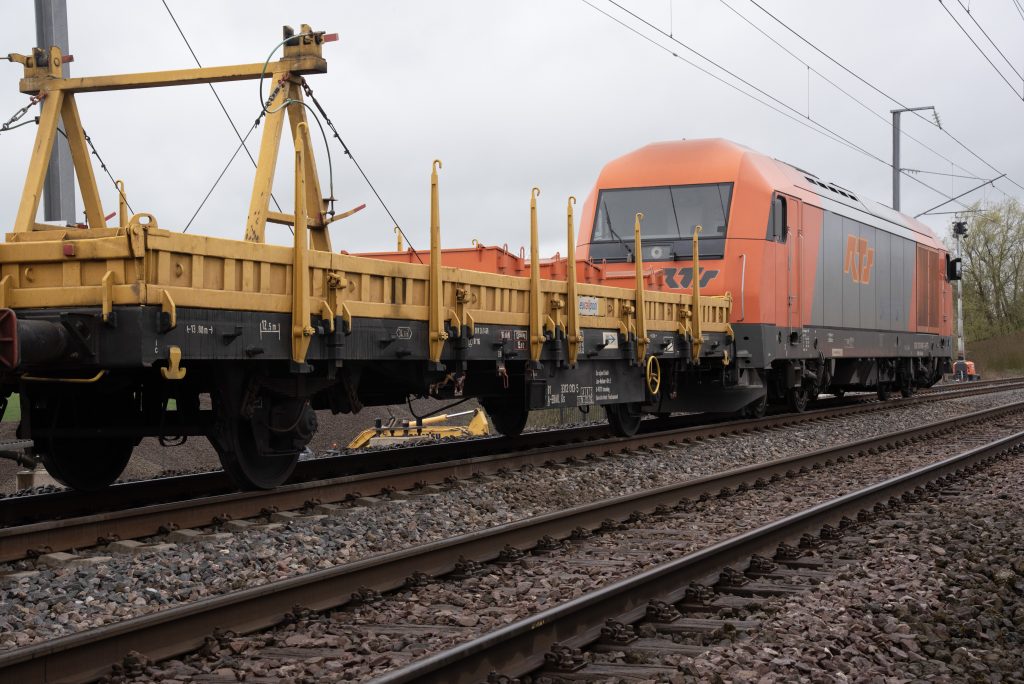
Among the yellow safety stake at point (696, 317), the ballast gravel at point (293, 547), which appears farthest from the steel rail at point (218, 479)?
Result: the yellow safety stake at point (696, 317)

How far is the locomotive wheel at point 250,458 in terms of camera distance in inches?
310

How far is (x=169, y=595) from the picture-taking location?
5664mm

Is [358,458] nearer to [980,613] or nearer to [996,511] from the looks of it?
A: [996,511]

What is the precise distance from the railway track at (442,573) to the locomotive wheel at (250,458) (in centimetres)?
220

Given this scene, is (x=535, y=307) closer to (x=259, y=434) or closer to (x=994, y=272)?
(x=259, y=434)

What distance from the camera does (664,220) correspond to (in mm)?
15539

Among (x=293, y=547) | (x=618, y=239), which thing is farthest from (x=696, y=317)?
(x=293, y=547)

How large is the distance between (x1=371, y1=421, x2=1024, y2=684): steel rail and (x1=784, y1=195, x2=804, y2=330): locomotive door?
803cm

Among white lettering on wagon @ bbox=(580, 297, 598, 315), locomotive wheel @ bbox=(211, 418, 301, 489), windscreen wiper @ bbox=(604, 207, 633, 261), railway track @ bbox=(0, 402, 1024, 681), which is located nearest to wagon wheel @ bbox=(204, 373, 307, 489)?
locomotive wheel @ bbox=(211, 418, 301, 489)

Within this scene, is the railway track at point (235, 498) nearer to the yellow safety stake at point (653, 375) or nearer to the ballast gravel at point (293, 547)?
the ballast gravel at point (293, 547)

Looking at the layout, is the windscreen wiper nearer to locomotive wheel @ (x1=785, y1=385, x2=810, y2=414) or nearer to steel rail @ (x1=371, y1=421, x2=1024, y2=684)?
locomotive wheel @ (x1=785, y1=385, x2=810, y2=414)

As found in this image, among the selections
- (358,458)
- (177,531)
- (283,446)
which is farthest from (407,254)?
(177,531)

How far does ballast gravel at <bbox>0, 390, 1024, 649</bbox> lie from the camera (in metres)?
5.35

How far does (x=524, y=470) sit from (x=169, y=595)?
5101 mm
